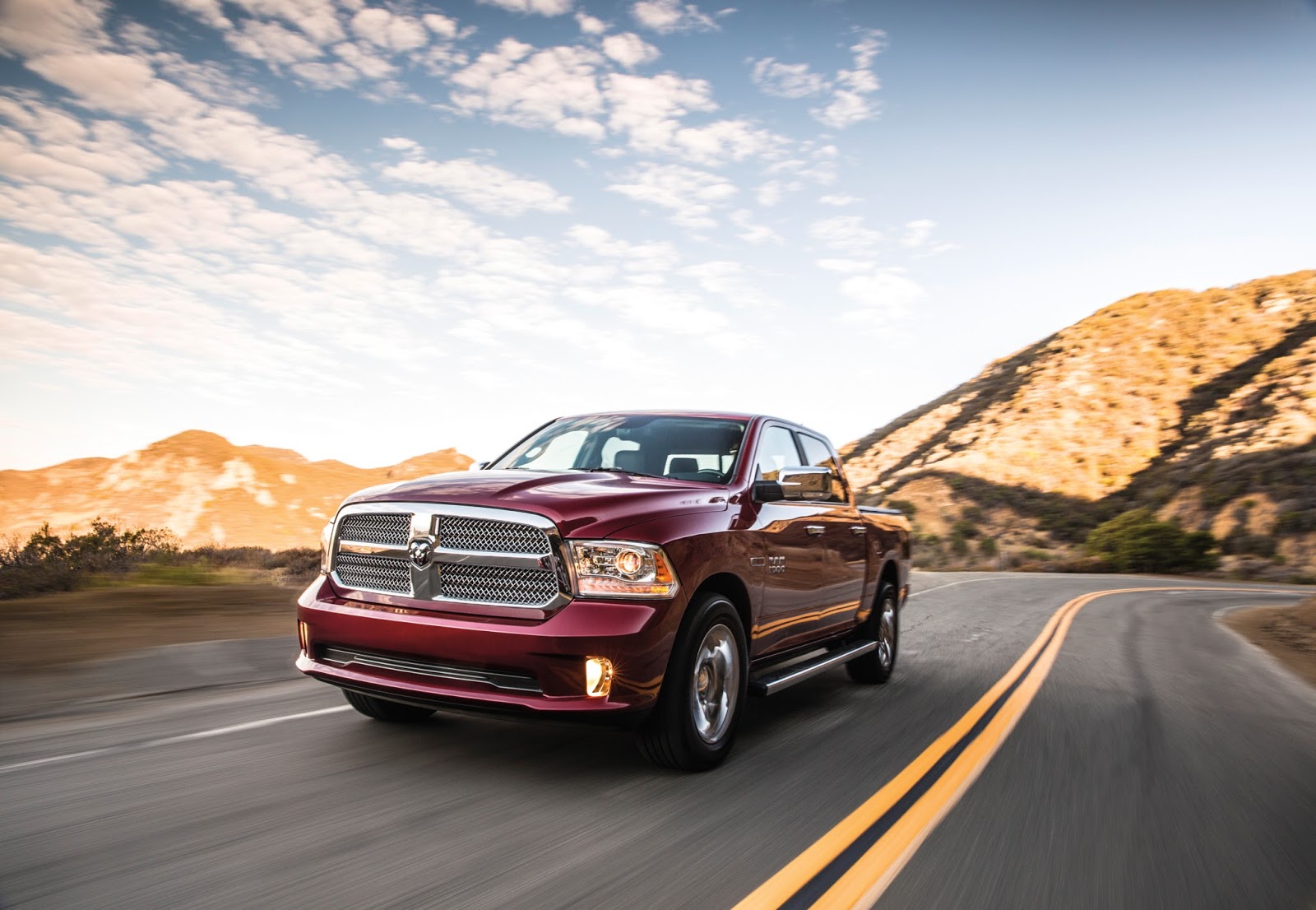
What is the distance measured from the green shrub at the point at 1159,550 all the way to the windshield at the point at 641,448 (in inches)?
Answer: 1404

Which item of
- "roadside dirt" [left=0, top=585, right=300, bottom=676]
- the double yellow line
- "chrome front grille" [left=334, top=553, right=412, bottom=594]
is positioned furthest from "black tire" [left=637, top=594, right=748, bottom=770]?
"roadside dirt" [left=0, top=585, right=300, bottom=676]

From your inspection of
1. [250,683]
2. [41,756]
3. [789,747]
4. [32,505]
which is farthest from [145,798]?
[32,505]

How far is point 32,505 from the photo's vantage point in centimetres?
5884

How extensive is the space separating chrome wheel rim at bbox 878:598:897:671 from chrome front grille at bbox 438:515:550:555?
4235 millimetres

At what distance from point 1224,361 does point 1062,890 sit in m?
65.0

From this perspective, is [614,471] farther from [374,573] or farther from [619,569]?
[374,573]

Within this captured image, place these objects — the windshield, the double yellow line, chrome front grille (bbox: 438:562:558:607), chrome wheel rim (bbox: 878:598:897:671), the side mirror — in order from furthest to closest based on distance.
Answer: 1. chrome wheel rim (bbox: 878:598:897:671)
2. the windshield
3. the side mirror
4. chrome front grille (bbox: 438:562:558:607)
5. the double yellow line

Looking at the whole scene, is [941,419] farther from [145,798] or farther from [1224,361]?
[145,798]

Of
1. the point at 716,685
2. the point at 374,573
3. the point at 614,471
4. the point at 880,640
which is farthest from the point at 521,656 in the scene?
the point at 880,640

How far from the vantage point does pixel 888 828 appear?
13.4 feet

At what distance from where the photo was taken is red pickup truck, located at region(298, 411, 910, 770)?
429 cm

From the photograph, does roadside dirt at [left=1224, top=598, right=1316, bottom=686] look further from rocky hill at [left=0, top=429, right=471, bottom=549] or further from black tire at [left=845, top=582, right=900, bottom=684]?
rocky hill at [left=0, top=429, right=471, bottom=549]

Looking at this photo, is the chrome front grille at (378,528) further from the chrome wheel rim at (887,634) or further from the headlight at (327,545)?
the chrome wheel rim at (887,634)

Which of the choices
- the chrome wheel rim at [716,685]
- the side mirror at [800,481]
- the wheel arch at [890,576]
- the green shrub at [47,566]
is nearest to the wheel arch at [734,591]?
the chrome wheel rim at [716,685]
